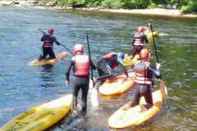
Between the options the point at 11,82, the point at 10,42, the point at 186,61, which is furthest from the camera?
the point at 10,42

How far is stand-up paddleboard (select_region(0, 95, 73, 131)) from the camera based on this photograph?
13698 millimetres

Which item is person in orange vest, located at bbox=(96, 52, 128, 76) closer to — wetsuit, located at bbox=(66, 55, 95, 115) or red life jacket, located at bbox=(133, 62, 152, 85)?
wetsuit, located at bbox=(66, 55, 95, 115)

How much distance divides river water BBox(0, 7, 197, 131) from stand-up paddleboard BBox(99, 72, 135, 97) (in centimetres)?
47

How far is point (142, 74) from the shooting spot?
15055mm

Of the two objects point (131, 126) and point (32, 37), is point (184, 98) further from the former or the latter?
point (32, 37)

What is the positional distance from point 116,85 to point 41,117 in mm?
5288

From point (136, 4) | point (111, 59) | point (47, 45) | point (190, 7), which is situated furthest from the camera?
point (136, 4)

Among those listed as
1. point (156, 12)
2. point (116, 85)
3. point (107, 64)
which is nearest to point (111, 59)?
point (107, 64)

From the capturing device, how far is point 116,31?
41594 millimetres

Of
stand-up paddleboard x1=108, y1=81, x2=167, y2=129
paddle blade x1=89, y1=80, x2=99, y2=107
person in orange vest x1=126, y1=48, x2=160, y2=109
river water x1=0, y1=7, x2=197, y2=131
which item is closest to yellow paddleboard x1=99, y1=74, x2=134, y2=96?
river water x1=0, y1=7, x2=197, y2=131

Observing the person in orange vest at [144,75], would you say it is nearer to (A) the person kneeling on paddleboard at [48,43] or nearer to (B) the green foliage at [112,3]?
(A) the person kneeling on paddleboard at [48,43]

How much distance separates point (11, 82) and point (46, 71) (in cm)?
285

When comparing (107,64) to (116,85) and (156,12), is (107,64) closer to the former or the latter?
(116,85)

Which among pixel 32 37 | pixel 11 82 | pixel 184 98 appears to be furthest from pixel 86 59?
pixel 32 37
